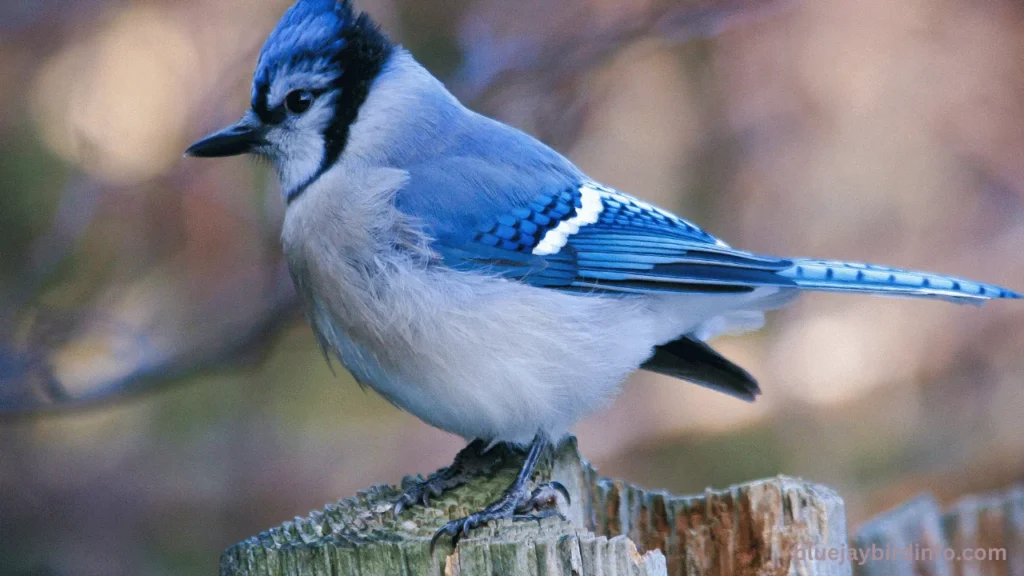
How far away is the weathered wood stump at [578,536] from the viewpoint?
5.71ft

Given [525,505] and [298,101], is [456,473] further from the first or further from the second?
[298,101]

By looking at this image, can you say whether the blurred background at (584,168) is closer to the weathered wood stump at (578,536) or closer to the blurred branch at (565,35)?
the blurred branch at (565,35)

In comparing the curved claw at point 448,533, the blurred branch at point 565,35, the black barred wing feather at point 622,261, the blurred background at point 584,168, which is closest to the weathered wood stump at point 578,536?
the curved claw at point 448,533

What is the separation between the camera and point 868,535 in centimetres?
235

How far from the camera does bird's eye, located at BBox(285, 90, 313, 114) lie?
8.78ft

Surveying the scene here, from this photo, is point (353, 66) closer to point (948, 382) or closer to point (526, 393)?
point (526, 393)

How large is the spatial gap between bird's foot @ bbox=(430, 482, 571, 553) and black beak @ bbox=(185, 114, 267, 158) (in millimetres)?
1084

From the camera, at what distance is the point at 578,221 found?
2.76m

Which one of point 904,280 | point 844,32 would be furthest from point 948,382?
point 904,280

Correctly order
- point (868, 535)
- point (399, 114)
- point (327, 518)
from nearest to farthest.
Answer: point (327, 518)
point (868, 535)
point (399, 114)

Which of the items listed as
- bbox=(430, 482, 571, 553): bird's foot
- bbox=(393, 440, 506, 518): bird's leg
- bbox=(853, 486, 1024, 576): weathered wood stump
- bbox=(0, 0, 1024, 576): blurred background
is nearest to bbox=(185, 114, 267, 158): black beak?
bbox=(0, 0, 1024, 576): blurred background

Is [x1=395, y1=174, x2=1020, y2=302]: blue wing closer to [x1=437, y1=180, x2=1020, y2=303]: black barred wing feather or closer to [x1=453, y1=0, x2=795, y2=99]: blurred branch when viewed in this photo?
[x1=437, y1=180, x2=1020, y2=303]: black barred wing feather

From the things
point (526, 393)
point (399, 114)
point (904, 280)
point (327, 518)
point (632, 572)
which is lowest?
point (632, 572)

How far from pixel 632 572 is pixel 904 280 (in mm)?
1252
